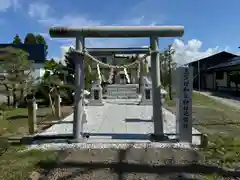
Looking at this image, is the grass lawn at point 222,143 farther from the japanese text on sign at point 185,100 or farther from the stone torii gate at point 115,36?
the stone torii gate at point 115,36

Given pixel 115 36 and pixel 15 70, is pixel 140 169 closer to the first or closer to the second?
pixel 115 36

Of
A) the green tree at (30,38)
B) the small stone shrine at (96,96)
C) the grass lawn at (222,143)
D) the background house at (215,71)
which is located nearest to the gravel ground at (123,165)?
the grass lawn at (222,143)

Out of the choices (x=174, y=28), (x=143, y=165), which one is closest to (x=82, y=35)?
(x=174, y=28)

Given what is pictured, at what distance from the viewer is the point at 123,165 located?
4234 millimetres

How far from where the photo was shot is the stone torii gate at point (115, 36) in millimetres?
5605

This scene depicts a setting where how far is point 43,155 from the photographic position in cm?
482

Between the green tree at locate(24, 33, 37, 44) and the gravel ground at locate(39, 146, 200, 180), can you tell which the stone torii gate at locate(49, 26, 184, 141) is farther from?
the green tree at locate(24, 33, 37, 44)

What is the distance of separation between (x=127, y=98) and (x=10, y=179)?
14.3 meters

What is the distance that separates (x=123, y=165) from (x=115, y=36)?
9.37ft

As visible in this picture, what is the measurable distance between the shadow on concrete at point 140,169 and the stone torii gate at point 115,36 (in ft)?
4.88

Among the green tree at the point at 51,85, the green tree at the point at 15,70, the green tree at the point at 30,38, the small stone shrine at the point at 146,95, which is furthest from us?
the green tree at the point at 30,38

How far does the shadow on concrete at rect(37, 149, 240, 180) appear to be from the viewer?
3.81 meters

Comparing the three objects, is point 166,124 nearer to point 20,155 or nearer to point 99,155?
point 99,155

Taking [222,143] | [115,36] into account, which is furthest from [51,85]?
[222,143]
